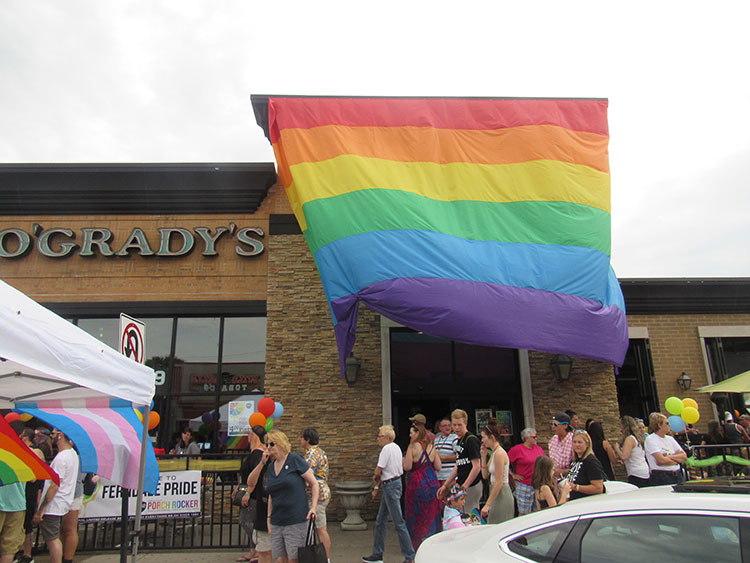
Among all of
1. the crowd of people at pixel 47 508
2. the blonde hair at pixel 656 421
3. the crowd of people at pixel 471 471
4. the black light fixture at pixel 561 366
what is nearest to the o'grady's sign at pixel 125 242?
the crowd of people at pixel 47 508

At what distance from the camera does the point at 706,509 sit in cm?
275

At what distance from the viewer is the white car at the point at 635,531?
8.76 ft

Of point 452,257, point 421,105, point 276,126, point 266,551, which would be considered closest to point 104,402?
point 266,551

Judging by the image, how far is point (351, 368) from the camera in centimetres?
998

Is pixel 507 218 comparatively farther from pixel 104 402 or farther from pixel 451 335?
pixel 104 402

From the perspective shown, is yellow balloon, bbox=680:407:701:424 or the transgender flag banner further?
yellow balloon, bbox=680:407:701:424

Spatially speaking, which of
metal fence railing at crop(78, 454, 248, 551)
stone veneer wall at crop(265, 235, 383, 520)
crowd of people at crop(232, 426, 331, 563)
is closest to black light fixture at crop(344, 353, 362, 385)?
stone veneer wall at crop(265, 235, 383, 520)

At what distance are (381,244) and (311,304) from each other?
2836 mm

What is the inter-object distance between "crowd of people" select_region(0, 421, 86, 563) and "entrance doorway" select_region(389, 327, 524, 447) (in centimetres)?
574

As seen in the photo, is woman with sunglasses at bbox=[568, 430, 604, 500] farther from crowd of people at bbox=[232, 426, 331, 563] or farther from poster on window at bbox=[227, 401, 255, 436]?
poster on window at bbox=[227, 401, 255, 436]

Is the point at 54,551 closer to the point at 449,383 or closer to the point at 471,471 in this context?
the point at 471,471

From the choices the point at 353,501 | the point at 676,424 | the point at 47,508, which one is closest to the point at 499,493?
the point at 353,501

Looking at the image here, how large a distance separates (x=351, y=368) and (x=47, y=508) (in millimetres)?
5091

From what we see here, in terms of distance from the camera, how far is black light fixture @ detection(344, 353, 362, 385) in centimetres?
996
